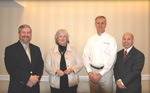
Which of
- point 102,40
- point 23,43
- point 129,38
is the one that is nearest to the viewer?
point 23,43

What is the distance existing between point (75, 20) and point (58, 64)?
1.25 metres

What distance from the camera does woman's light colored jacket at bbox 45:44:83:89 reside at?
2250mm

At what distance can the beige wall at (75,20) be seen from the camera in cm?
303

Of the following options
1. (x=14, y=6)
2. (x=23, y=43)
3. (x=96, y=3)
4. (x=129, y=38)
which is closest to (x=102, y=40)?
(x=129, y=38)

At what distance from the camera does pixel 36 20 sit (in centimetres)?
304

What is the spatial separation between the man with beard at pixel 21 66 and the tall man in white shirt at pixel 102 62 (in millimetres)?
1018

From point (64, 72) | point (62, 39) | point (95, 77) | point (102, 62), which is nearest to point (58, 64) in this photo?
point (64, 72)

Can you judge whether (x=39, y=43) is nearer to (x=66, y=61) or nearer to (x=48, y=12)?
(x=48, y=12)

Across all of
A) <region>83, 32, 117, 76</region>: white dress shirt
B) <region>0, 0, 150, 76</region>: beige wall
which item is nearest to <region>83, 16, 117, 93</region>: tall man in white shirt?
<region>83, 32, 117, 76</region>: white dress shirt

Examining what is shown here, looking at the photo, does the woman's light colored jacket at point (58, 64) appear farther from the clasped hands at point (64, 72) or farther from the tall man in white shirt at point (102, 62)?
the tall man in white shirt at point (102, 62)

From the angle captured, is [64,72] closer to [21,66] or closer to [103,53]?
[21,66]

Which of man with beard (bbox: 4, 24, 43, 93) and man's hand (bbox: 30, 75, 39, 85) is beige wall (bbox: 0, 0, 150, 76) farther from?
man's hand (bbox: 30, 75, 39, 85)

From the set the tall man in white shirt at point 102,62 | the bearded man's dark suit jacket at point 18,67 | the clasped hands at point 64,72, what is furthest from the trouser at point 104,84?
the bearded man's dark suit jacket at point 18,67

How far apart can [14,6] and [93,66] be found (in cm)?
226
